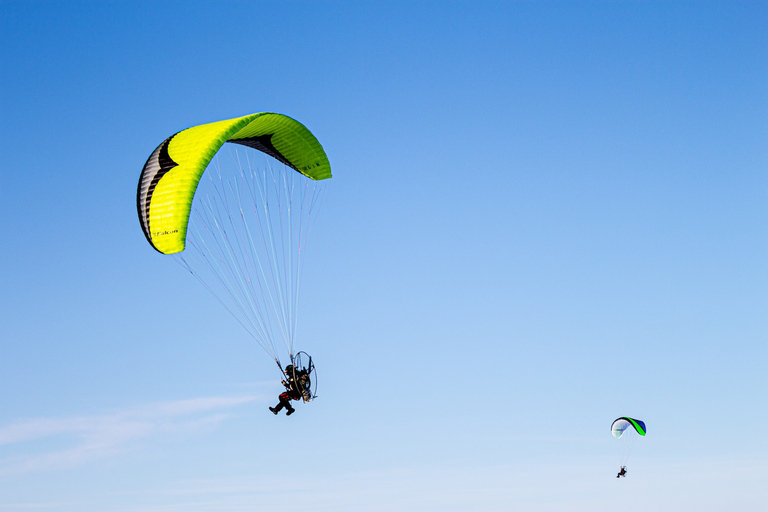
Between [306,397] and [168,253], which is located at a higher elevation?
[168,253]

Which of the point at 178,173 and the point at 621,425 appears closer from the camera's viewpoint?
the point at 178,173

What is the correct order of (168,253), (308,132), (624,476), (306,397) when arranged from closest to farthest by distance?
1. (168,253)
2. (306,397)
3. (308,132)
4. (624,476)

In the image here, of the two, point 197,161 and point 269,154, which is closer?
point 197,161

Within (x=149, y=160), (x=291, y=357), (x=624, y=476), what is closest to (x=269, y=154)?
(x=149, y=160)

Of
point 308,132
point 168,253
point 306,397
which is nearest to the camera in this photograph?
point 168,253

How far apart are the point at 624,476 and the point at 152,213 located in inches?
1538

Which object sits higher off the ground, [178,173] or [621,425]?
[621,425]

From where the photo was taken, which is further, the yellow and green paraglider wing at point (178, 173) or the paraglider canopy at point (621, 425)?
the paraglider canopy at point (621, 425)

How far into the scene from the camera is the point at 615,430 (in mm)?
65688

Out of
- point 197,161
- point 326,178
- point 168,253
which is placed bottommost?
point 168,253

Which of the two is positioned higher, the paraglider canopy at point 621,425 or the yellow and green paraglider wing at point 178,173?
the paraglider canopy at point 621,425

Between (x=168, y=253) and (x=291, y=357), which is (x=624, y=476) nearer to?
(x=291, y=357)

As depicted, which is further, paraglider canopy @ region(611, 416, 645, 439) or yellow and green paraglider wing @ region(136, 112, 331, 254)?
paraglider canopy @ region(611, 416, 645, 439)

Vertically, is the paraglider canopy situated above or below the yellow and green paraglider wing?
above
